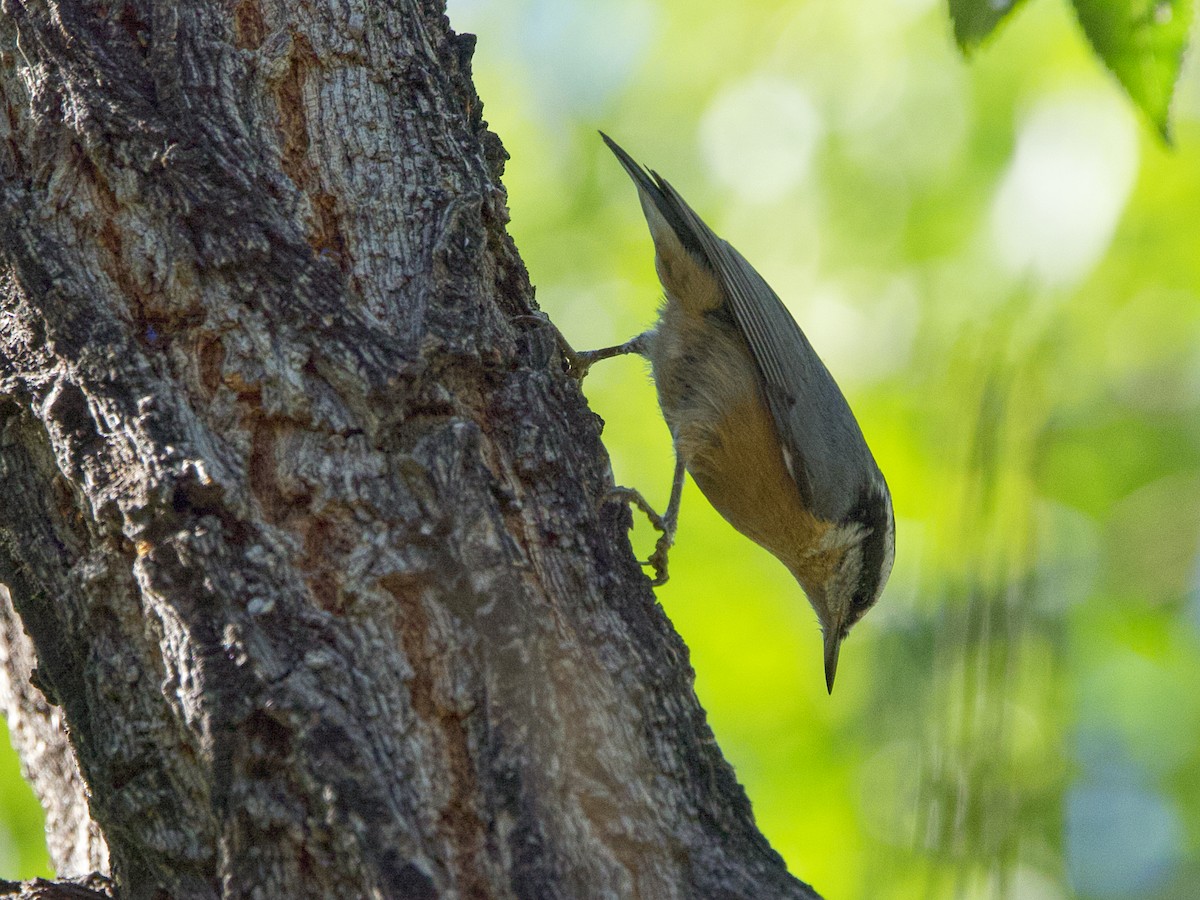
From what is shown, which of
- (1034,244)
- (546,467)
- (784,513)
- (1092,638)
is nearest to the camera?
(546,467)

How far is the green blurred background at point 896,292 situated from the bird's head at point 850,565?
0.14 meters

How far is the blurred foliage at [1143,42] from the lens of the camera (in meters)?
1.40

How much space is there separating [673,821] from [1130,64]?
4.00 feet

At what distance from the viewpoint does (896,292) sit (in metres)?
5.25

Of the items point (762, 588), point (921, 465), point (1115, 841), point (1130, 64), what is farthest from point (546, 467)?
point (1115, 841)

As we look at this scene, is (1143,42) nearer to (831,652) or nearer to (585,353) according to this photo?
(585,353)

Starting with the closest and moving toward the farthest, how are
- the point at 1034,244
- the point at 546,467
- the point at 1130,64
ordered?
the point at 1130,64, the point at 546,467, the point at 1034,244

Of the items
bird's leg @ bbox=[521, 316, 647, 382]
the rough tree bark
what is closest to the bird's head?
bird's leg @ bbox=[521, 316, 647, 382]

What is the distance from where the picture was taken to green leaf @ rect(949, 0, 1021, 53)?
1512 mm

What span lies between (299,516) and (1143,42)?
52.9 inches

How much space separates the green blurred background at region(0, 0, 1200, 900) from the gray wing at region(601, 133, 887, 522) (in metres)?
0.31

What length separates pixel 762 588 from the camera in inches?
201

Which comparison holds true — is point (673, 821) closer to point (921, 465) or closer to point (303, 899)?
point (303, 899)

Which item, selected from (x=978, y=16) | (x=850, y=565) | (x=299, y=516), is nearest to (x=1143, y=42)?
(x=978, y=16)
